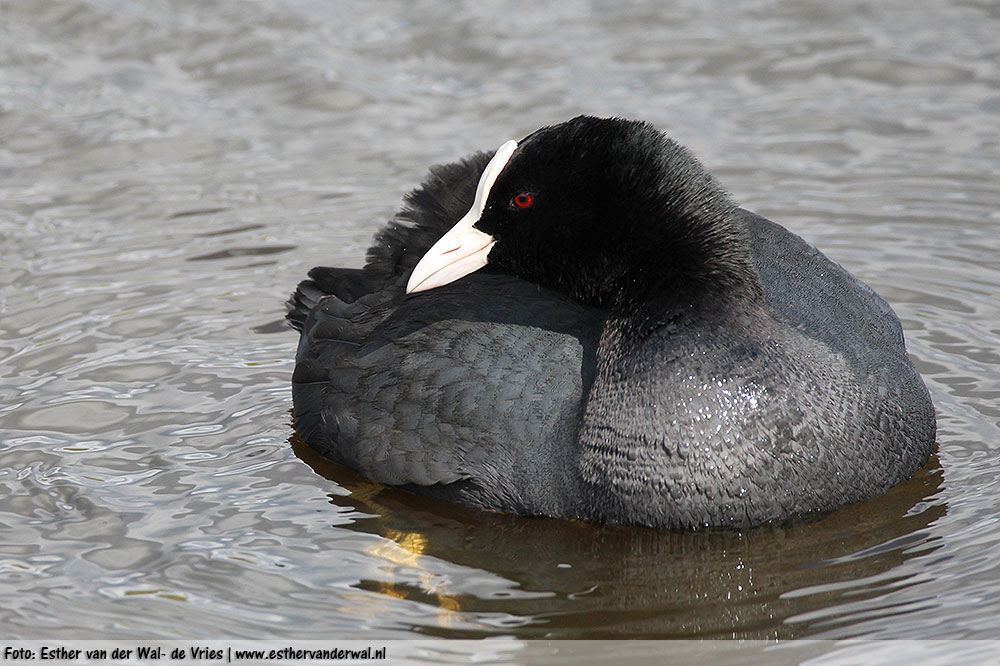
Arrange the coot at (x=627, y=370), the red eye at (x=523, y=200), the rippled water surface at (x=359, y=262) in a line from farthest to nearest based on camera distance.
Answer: the red eye at (x=523, y=200) < the coot at (x=627, y=370) < the rippled water surface at (x=359, y=262)

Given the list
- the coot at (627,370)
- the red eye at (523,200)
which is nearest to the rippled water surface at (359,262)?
the coot at (627,370)

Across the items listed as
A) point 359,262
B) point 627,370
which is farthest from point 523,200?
point 359,262

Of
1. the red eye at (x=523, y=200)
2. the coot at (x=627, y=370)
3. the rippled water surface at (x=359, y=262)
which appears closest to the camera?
the rippled water surface at (x=359, y=262)

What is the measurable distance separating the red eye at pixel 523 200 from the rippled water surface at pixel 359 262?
1006 mm

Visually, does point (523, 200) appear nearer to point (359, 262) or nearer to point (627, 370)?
point (627, 370)

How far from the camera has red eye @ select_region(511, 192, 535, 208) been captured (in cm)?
A: 447

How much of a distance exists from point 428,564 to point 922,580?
1463mm

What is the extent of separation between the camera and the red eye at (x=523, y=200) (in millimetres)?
4469

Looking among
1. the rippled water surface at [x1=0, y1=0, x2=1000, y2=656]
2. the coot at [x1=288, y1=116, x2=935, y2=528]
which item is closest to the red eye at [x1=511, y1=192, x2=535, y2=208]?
the coot at [x1=288, y1=116, x2=935, y2=528]

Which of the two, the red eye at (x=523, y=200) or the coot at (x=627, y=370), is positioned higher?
the red eye at (x=523, y=200)

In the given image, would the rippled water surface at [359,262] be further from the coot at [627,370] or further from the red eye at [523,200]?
the red eye at [523,200]

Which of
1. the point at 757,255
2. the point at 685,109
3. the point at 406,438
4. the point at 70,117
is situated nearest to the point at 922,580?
the point at 757,255

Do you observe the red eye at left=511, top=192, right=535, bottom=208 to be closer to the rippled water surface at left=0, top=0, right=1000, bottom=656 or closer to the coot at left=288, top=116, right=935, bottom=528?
the coot at left=288, top=116, right=935, bottom=528

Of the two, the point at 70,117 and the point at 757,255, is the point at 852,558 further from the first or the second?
the point at 70,117
